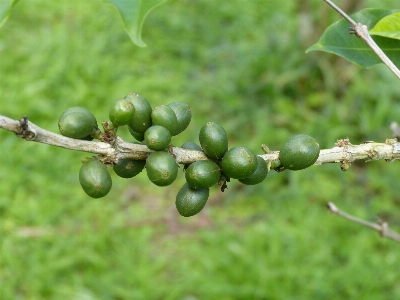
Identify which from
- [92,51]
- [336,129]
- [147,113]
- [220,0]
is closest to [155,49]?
[92,51]

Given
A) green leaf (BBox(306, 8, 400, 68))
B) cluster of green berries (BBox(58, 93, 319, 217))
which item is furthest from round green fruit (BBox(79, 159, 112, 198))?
green leaf (BBox(306, 8, 400, 68))

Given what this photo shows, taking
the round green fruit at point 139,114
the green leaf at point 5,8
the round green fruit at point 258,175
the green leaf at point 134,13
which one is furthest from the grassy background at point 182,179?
the green leaf at point 5,8

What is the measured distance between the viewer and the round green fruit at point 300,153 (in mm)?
1402

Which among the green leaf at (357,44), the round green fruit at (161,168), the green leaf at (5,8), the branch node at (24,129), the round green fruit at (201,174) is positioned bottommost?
the round green fruit at (201,174)

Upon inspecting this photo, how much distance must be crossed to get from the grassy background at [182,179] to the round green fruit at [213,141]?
2.83 metres

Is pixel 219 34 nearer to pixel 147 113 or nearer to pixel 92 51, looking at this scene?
pixel 92 51

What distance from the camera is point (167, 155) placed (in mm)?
1286

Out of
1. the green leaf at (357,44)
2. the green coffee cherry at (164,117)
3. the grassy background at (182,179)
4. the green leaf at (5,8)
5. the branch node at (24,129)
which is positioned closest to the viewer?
the branch node at (24,129)

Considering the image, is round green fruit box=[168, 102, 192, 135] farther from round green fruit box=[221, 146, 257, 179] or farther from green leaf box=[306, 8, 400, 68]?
green leaf box=[306, 8, 400, 68]

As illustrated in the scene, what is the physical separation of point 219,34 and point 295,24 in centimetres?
116

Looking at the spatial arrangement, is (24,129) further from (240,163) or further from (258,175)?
(258,175)

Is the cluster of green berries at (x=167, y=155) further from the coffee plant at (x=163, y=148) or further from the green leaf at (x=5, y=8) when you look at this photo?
the green leaf at (x=5, y=8)

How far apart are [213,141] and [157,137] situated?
190 mm

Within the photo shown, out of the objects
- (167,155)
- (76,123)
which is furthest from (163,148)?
(76,123)
